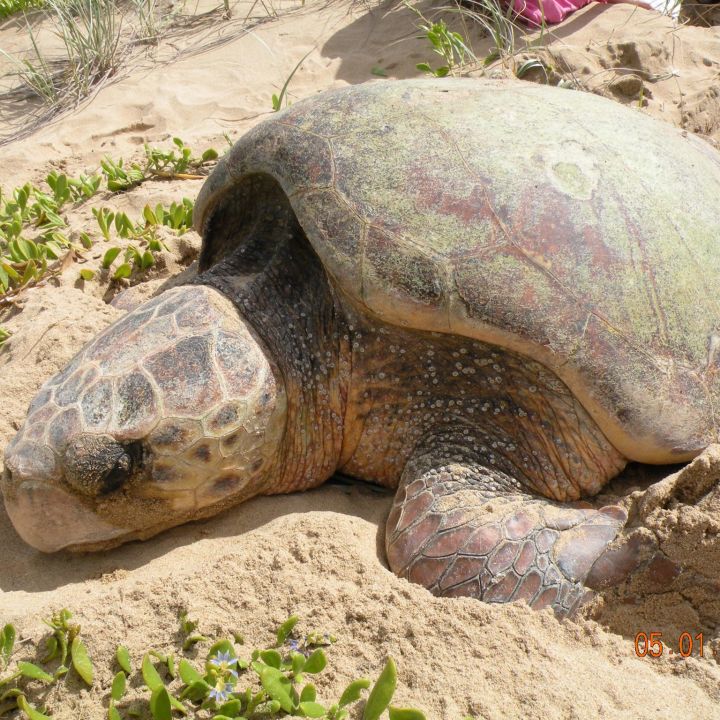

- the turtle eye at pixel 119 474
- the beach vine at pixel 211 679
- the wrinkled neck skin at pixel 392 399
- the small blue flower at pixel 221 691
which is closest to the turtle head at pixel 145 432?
the turtle eye at pixel 119 474

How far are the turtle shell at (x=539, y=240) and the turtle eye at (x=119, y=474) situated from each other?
73 cm

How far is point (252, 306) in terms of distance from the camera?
2318 mm

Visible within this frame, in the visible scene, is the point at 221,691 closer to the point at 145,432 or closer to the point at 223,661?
the point at 223,661

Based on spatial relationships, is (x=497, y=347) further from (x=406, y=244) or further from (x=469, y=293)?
(x=406, y=244)

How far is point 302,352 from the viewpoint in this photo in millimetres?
2309

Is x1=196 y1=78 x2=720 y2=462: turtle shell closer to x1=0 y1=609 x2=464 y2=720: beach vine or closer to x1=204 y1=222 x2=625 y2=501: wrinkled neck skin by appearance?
x1=204 y1=222 x2=625 y2=501: wrinkled neck skin

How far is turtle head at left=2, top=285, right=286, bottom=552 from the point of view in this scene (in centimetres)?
202

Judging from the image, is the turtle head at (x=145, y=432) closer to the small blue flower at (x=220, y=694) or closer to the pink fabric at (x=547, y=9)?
the small blue flower at (x=220, y=694)

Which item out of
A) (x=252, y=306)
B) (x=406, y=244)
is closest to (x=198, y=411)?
(x=252, y=306)
